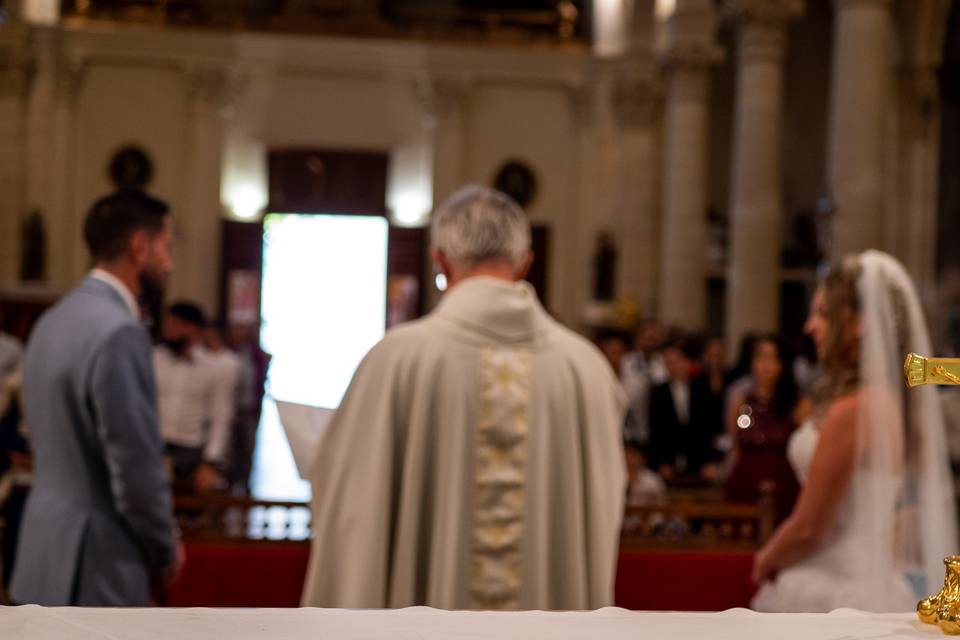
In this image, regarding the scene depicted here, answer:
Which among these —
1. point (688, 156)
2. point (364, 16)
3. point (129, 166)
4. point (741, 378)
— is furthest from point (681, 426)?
point (129, 166)

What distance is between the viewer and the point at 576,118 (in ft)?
87.6

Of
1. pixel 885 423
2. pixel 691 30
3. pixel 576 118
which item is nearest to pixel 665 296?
pixel 691 30

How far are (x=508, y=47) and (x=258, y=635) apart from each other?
25315mm

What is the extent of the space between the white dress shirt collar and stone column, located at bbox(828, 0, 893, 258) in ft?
36.2

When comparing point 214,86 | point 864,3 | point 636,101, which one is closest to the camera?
point 864,3

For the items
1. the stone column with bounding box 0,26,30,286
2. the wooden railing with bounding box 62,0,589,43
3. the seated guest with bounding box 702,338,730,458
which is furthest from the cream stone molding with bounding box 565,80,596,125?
the seated guest with bounding box 702,338,730,458

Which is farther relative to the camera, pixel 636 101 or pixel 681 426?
pixel 636 101

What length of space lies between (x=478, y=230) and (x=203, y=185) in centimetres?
2237

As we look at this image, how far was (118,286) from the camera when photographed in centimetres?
418

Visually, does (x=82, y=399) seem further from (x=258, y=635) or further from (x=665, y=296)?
(x=665, y=296)

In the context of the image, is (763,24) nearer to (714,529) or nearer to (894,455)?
(714,529)

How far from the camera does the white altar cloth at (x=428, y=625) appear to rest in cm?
203

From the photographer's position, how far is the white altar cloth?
2.03 metres

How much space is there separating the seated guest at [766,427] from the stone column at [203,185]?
735 inches
